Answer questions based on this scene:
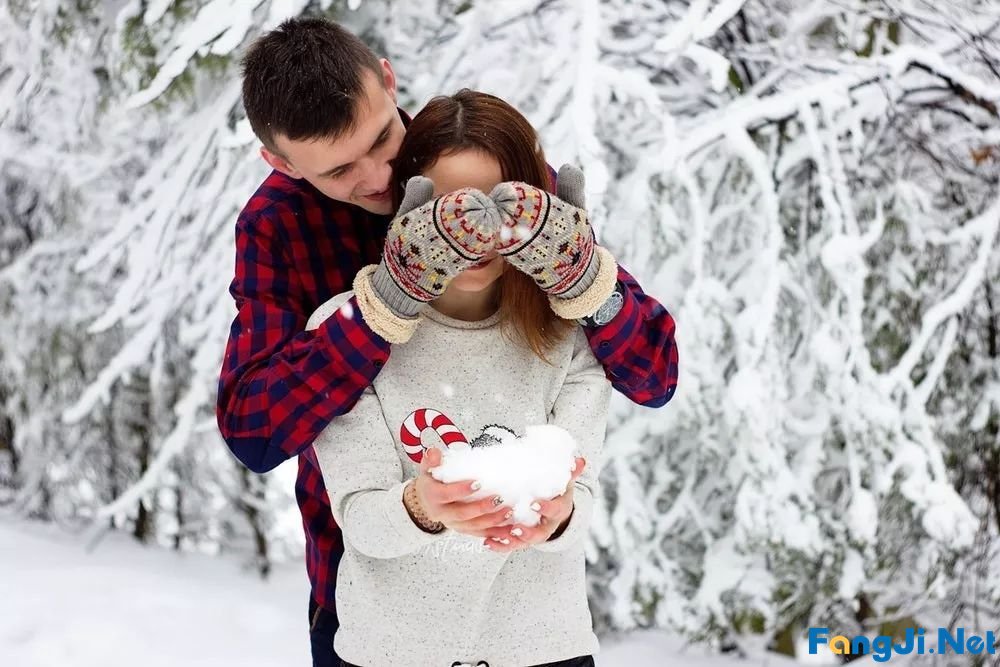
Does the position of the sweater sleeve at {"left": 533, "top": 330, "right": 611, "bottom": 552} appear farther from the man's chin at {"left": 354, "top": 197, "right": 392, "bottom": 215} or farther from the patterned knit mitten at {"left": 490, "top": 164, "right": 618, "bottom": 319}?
the man's chin at {"left": 354, "top": 197, "right": 392, "bottom": 215}

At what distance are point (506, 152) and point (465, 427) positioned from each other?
378 mm

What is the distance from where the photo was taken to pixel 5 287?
450cm

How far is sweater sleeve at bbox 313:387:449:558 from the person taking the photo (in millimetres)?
1145

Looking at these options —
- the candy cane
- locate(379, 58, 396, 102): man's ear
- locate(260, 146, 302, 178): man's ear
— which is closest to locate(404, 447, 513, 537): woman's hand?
the candy cane

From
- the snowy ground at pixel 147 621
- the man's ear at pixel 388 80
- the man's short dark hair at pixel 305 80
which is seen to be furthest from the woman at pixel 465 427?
the snowy ground at pixel 147 621

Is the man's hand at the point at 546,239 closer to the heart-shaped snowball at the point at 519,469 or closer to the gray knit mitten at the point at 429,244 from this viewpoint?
the gray knit mitten at the point at 429,244

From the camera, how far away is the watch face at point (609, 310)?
4.04ft

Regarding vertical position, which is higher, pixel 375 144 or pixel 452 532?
pixel 375 144

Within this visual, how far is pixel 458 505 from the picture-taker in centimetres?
105

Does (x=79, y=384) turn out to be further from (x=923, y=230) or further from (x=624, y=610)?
(x=923, y=230)

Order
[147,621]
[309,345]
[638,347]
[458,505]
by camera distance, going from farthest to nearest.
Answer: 1. [147,621]
2. [638,347]
3. [309,345]
4. [458,505]

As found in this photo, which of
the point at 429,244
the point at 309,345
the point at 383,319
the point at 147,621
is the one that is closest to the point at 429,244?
the point at 429,244

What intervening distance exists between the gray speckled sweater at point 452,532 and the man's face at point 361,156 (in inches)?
8.2

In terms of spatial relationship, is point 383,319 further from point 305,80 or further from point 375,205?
point 305,80
